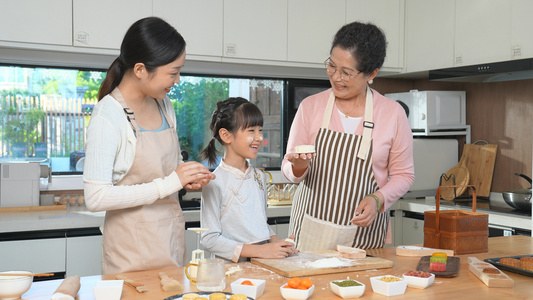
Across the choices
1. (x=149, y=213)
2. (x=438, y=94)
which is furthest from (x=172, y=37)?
(x=438, y=94)

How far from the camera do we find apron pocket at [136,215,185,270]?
5.83 feet

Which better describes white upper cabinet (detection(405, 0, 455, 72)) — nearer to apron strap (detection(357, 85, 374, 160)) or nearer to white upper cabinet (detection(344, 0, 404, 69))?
white upper cabinet (detection(344, 0, 404, 69))

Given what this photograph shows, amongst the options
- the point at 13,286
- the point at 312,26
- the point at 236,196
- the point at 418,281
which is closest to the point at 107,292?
the point at 13,286

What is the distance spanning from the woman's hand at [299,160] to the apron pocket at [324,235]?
253mm

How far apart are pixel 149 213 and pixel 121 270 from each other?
7.6 inches

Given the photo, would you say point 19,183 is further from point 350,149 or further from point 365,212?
point 365,212

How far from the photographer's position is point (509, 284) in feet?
5.35

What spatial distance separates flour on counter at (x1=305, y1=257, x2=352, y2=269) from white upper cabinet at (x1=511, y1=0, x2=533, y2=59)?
213 cm

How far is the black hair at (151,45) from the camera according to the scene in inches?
67.7

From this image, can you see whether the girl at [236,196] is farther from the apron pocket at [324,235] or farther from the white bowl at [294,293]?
the white bowl at [294,293]

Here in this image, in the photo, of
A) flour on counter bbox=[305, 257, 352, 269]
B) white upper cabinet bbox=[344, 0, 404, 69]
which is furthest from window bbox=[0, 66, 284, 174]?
flour on counter bbox=[305, 257, 352, 269]

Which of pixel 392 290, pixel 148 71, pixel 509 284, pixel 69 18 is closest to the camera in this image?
pixel 392 290

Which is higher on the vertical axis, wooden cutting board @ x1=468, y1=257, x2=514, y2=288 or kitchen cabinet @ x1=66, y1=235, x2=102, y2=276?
wooden cutting board @ x1=468, y1=257, x2=514, y2=288

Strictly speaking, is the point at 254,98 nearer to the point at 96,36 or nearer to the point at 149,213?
the point at 96,36
